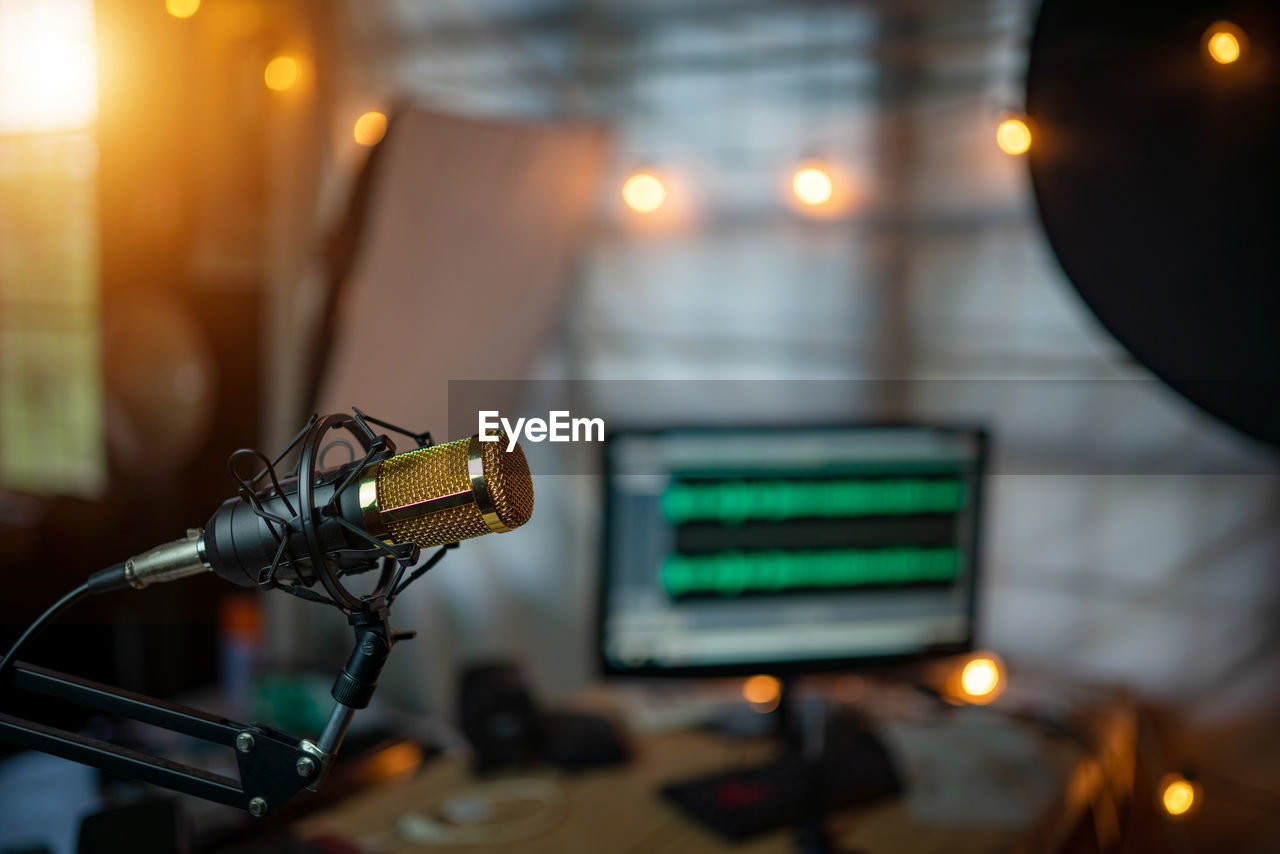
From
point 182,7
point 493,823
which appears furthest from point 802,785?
point 182,7

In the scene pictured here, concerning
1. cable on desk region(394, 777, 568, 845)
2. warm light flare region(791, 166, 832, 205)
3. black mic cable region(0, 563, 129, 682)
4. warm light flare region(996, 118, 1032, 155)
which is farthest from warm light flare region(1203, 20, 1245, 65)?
warm light flare region(791, 166, 832, 205)

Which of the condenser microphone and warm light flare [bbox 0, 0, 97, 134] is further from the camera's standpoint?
warm light flare [bbox 0, 0, 97, 134]

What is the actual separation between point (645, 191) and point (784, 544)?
84 cm

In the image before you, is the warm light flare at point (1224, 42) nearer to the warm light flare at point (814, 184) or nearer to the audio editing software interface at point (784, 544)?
the audio editing software interface at point (784, 544)

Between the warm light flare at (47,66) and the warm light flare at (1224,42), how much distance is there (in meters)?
2.08

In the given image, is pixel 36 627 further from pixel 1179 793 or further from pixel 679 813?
pixel 1179 793

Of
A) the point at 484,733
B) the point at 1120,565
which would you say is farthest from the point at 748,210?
the point at 484,733

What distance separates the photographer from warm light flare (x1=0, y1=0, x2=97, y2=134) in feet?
6.70

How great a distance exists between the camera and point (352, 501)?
0.56m

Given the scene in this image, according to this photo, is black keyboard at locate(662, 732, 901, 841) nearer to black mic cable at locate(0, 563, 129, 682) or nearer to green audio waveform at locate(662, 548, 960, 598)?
green audio waveform at locate(662, 548, 960, 598)

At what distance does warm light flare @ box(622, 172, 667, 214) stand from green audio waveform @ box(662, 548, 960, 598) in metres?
0.83

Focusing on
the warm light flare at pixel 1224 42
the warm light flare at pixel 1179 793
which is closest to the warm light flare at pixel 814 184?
the warm light flare at pixel 1179 793

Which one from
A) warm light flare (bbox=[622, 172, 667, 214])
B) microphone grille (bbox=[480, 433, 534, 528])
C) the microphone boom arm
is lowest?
the microphone boom arm

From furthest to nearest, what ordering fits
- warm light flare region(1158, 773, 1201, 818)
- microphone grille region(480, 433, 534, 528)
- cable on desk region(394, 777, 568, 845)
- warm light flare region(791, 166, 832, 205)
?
warm light flare region(791, 166, 832, 205) < warm light flare region(1158, 773, 1201, 818) < cable on desk region(394, 777, 568, 845) < microphone grille region(480, 433, 534, 528)
